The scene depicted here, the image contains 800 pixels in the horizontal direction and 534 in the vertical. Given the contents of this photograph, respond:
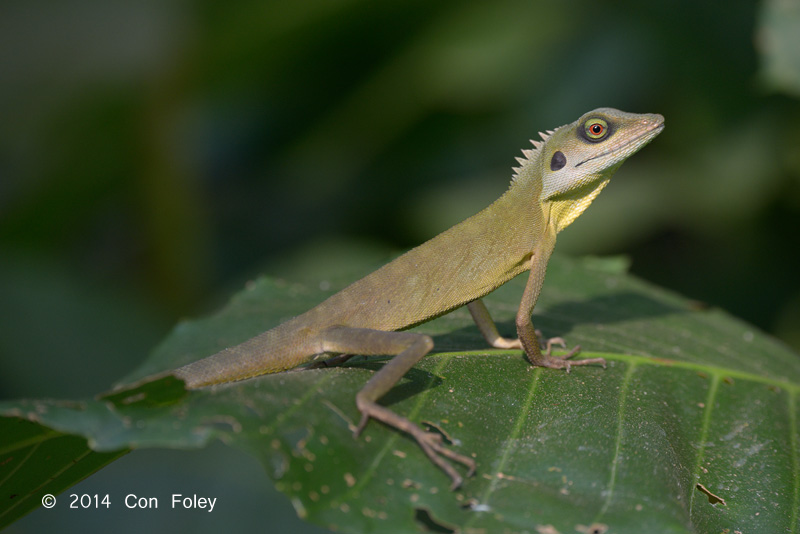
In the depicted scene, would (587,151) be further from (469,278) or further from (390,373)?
(390,373)

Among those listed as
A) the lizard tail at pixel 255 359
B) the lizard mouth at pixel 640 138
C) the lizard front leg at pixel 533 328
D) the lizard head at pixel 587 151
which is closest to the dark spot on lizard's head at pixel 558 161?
the lizard head at pixel 587 151

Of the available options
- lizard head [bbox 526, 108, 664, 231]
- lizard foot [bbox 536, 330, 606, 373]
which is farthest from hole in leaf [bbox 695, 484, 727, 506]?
lizard head [bbox 526, 108, 664, 231]

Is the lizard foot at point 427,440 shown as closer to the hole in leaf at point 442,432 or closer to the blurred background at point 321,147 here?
the hole in leaf at point 442,432

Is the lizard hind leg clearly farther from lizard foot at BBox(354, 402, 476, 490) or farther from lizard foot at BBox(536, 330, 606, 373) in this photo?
lizard foot at BBox(536, 330, 606, 373)

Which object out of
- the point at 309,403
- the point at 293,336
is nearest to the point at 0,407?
the point at 309,403

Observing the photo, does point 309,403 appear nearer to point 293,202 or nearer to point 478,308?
point 478,308

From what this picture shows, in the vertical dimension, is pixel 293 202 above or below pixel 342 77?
below

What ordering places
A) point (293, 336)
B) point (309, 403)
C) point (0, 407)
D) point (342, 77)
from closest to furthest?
point (0, 407) < point (309, 403) < point (293, 336) < point (342, 77)
